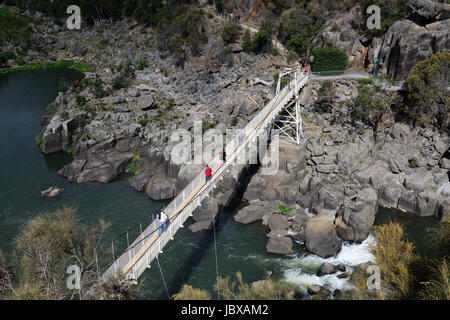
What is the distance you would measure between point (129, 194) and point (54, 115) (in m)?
17.4

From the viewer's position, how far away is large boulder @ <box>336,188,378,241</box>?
25234mm

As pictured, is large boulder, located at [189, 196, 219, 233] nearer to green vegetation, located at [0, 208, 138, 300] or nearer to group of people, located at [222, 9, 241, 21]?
green vegetation, located at [0, 208, 138, 300]

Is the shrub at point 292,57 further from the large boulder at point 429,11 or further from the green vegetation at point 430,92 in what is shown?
the green vegetation at point 430,92

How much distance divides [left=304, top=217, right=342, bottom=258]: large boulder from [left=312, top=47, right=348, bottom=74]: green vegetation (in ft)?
57.4

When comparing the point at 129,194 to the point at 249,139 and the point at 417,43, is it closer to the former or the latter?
the point at 249,139

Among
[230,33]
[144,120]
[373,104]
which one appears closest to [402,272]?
[373,104]

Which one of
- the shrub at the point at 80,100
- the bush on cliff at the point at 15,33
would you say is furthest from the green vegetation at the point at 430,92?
the bush on cliff at the point at 15,33

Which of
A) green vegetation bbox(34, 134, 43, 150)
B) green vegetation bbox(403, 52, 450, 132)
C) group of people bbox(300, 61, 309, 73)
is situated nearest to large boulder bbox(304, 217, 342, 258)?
green vegetation bbox(403, 52, 450, 132)

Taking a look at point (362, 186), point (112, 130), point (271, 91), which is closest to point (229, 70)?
point (271, 91)

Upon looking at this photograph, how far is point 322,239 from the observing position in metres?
24.7

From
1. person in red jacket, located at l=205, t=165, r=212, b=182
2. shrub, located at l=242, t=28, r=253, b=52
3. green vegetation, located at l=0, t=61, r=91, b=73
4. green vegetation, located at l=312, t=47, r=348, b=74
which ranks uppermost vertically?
shrub, located at l=242, t=28, r=253, b=52

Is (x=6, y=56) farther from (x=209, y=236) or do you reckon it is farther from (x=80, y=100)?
(x=209, y=236)

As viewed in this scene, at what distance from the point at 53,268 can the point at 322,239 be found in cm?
1603

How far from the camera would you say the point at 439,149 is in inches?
1206
